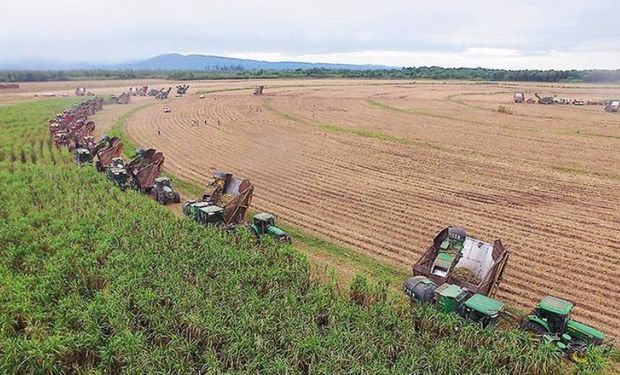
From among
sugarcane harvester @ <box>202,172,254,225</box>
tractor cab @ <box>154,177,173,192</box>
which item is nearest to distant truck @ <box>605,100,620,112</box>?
sugarcane harvester @ <box>202,172,254,225</box>

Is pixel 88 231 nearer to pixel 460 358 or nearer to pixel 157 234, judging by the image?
pixel 157 234

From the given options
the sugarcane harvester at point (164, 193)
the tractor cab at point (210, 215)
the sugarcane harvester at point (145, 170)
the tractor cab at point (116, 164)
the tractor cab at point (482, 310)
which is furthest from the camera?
the tractor cab at point (116, 164)

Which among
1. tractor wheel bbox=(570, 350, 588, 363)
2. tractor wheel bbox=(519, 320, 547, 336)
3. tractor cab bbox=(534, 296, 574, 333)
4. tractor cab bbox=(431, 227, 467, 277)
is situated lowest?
tractor wheel bbox=(570, 350, 588, 363)

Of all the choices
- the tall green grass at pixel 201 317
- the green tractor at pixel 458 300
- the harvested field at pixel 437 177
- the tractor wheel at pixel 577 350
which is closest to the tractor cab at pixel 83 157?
the harvested field at pixel 437 177

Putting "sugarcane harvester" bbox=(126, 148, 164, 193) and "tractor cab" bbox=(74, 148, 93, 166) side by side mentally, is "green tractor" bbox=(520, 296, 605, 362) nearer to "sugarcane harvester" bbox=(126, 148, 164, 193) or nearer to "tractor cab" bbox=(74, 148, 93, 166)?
"sugarcane harvester" bbox=(126, 148, 164, 193)

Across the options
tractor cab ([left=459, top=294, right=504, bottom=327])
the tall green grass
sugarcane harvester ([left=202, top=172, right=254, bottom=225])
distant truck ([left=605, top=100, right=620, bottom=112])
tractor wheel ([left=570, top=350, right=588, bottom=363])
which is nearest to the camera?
the tall green grass

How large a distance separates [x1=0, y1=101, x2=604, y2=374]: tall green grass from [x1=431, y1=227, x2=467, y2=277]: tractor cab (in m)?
1.65

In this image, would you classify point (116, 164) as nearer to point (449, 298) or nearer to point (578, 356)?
point (449, 298)

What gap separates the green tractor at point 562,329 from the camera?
8398mm

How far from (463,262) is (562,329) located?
2806mm

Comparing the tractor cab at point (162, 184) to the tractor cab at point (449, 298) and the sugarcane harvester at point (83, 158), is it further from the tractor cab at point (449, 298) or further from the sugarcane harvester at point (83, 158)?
the tractor cab at point (449, 298)

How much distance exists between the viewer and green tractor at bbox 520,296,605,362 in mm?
8398

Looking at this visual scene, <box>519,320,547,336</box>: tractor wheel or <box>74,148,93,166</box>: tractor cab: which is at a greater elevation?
<box>74,148,93,166</box>: tractor cab

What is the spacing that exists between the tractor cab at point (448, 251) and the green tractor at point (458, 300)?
3.08 ft
